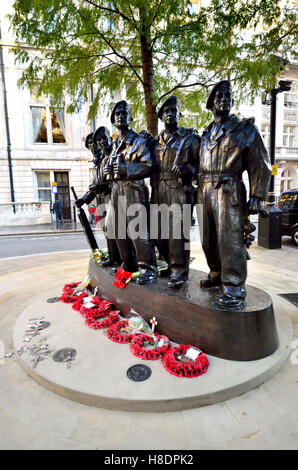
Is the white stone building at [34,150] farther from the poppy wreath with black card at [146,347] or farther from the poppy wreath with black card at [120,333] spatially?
the poppy wreath with black card at [146,347]

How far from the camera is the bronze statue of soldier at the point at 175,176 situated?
118 inches

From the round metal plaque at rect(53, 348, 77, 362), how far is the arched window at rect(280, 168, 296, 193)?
85.4ft

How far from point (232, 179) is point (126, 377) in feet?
6.72

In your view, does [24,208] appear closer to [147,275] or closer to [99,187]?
[99,187]

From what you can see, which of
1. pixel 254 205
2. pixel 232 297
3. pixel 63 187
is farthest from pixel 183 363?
pixel 63 187

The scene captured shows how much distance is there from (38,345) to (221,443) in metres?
2.00

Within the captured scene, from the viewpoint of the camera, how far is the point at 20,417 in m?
2.01

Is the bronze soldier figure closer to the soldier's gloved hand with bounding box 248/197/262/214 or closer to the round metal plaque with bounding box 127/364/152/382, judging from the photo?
the round metal plaque with bounding box 127/364/152/382

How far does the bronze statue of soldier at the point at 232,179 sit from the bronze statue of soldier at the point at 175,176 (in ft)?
0.94

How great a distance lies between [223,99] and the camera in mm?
2615

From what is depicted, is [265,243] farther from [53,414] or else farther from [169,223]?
[53,414]

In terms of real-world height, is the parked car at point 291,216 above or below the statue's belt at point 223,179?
below

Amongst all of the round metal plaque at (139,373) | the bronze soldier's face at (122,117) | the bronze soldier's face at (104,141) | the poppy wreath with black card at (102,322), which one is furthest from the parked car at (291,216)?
the round metal plaque at (139,373)
